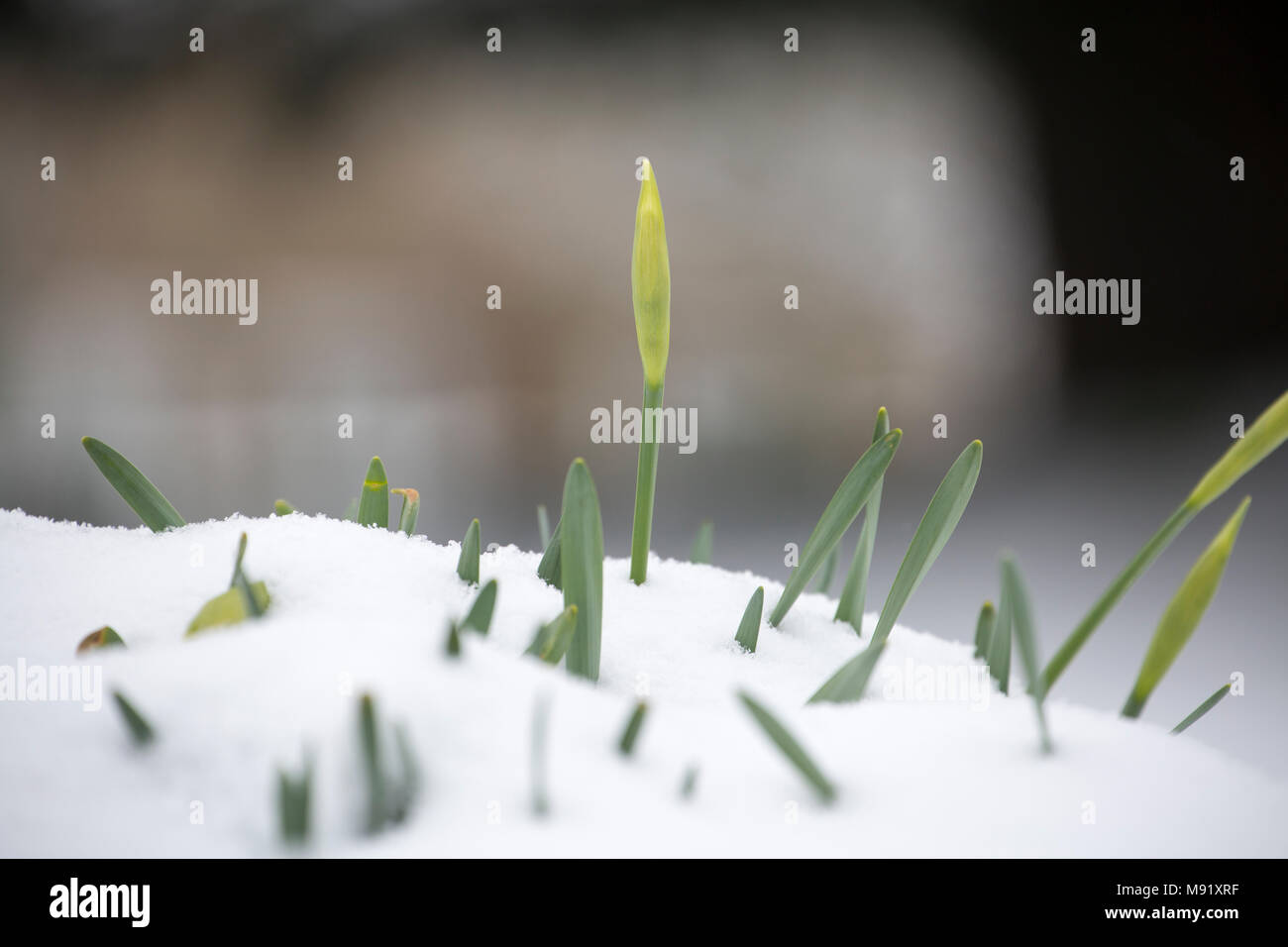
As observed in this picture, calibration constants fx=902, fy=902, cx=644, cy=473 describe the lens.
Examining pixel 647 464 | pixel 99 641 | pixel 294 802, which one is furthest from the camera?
pixel 647 464

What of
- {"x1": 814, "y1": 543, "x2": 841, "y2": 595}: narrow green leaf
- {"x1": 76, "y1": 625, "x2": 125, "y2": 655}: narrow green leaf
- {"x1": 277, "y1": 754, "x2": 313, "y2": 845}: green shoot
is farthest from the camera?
{"x1": 814, "y1": 543, "x2": 841, "y2": 595}: narrow green leaf

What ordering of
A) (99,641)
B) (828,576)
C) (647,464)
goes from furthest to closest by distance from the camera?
(828,576) < (647,464) < (99,641)

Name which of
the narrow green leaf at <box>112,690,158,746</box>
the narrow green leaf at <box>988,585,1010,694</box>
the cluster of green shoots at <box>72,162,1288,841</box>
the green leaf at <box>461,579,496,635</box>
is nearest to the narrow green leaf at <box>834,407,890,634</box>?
the cluster of green shoots at <box>72,162,1288,841</box>

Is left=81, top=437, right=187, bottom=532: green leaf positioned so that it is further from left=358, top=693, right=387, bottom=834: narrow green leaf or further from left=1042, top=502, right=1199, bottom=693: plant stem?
left=1042, top=502, right=1199, bottom=693: plant stem

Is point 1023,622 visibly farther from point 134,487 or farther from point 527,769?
point 134,487

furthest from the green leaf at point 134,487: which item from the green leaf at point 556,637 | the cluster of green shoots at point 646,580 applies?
the green leaf at point 556,637

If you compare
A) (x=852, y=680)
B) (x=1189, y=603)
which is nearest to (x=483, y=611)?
(x=852, y=680)
